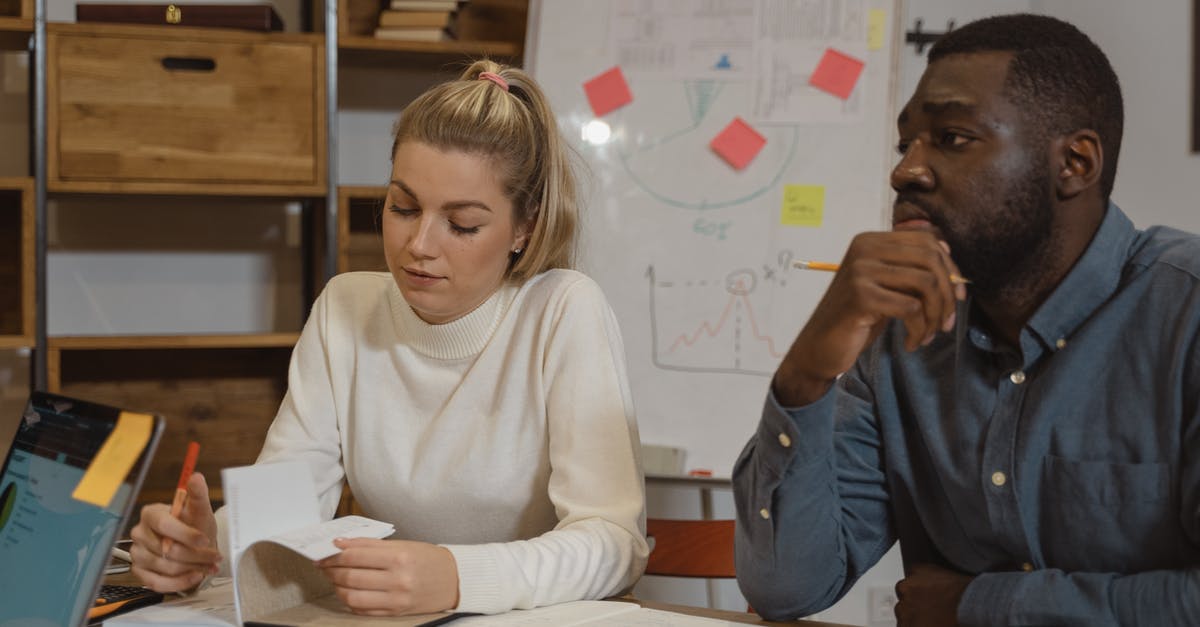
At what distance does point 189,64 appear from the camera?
8.96ft

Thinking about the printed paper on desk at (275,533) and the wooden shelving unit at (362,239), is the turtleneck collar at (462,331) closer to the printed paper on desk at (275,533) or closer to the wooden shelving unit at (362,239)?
the printed paper on desk at (275,533)

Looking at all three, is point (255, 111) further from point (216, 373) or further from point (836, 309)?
point (836, 309)

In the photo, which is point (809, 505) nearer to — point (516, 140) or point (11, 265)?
point (516, 140)

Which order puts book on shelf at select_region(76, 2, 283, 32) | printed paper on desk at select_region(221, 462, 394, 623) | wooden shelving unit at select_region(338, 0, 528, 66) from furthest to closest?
wooden shelving unit at select_region(338, 0, 528, 66), book on shelf at select_region(76, 2, 283, 32), printed paper on desk at select_region(221, 462, 394, 623)

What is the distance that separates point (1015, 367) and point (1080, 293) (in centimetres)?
9

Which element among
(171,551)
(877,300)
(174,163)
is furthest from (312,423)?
(174,163)

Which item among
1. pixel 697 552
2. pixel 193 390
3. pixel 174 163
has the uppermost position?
pixel 174 163

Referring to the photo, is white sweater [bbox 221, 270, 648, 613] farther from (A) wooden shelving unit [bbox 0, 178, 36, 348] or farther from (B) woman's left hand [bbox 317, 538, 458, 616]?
(A) wooden shelving unit [bbox 0, 178, 36, 348]

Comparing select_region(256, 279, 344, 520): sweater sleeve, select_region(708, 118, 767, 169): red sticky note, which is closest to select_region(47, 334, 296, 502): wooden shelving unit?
select_region(708, 118, 767, 169): red sticky note

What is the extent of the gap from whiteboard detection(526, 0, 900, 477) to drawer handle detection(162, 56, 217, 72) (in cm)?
85

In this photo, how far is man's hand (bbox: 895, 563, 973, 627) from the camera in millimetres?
1054

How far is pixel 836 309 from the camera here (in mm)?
1031

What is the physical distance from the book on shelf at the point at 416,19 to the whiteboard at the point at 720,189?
42cm

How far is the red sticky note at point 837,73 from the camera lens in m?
2.41
